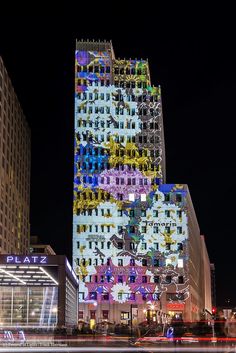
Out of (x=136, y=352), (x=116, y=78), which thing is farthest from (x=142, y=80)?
(x=136, y=352)

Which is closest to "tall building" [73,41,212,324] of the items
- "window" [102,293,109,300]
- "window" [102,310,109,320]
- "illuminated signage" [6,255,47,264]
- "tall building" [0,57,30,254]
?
"window" [102,293,109,300]

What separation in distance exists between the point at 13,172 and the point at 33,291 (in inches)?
2217

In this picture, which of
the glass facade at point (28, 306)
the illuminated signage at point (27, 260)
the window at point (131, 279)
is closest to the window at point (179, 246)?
the window at point (131, 279)

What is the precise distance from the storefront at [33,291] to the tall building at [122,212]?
56.7 meters

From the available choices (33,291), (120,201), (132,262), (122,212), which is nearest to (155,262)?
(132,262)

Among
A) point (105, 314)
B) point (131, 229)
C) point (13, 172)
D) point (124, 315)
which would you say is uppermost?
point (13, 172)

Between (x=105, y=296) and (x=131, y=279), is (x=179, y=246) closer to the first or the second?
(x=131, y=279)

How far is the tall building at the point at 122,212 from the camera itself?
140 m

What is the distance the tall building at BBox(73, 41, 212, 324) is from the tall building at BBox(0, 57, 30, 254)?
12.5 metres

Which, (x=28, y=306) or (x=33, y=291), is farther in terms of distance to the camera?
(x=33, y=291)

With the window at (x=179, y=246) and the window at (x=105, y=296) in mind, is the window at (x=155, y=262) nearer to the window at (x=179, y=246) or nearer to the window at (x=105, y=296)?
the window at (x=179, y=246)

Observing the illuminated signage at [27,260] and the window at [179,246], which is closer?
the illuminated signage at [27,260]

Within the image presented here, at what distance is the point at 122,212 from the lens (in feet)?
469

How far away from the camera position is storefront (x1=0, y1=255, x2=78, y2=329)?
64875 millimetres
